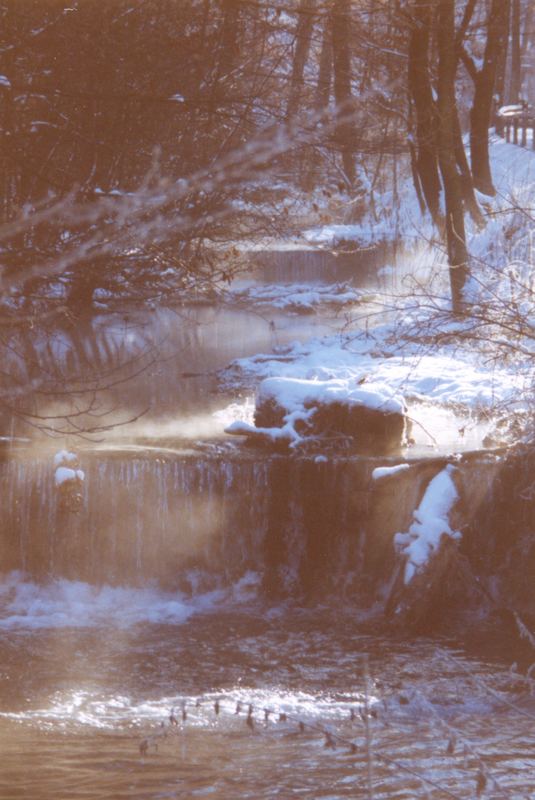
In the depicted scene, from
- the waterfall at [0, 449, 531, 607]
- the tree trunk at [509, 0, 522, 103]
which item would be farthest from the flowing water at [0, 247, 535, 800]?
the tree trunk at [509, 0, 522, 103]

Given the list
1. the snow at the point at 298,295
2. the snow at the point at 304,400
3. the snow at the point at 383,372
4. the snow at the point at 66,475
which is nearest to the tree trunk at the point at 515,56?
the snow at the point at 298,295

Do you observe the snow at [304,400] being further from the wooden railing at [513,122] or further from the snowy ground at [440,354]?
the wooden railing at [513,122]

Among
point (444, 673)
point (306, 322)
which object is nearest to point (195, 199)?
point (444, 673)

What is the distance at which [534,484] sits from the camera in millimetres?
9906

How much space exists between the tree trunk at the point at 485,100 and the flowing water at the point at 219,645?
11708 mm

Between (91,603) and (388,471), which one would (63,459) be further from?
(388,471)

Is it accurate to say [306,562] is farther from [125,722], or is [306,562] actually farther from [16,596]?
[125,722]

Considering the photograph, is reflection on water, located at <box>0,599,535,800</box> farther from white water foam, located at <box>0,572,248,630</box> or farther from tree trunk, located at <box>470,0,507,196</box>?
tree trunk, located at <box>470,0,507,196</box>

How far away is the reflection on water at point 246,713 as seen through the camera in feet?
21.2

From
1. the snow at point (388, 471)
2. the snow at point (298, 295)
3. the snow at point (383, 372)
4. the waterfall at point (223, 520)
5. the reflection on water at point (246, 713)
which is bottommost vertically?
the reflection on water at point (246, 713)

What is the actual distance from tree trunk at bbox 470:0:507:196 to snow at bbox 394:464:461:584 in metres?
12.8

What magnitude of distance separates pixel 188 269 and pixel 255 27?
2199 millimetres

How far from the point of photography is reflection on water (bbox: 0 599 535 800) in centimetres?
648

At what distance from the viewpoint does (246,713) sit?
→ 7840mm
